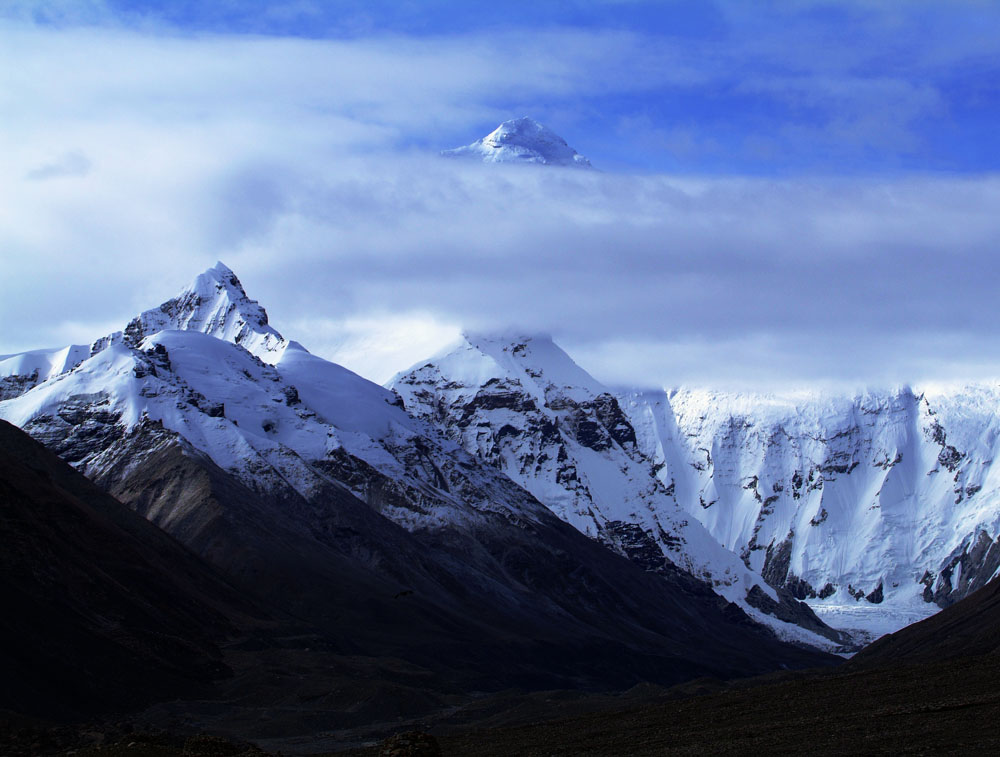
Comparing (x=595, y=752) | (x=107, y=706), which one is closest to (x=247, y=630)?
(x=107, y=706)

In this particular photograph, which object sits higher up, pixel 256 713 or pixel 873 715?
pixel 873 715

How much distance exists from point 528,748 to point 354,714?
4719cm

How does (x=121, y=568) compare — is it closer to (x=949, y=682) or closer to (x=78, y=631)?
(x=78, y=631)

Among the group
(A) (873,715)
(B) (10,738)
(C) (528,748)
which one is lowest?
(B) (10,738)

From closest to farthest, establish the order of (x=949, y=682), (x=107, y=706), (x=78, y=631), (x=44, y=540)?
1. (x=949, y=682)
2. (x=107, y=706)
3. (x=78, y=631)
4. (x=44, y=540)

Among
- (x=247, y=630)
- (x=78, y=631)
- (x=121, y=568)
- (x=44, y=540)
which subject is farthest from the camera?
(x=247, y=630)

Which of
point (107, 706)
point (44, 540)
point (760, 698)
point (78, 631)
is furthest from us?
point (44, 540)

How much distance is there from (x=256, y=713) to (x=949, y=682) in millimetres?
59968

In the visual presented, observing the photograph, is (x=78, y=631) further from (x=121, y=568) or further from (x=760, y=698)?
(x=760, y=698)

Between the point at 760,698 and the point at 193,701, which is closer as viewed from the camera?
the point at 760,698

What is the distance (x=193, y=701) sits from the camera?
438 feet

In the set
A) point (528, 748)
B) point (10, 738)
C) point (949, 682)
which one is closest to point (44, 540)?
point (10, 738)

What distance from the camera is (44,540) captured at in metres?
146

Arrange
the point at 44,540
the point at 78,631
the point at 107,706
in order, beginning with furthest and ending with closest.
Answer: the point at 44,540 → the point at 78,631 → the point at 107,706
